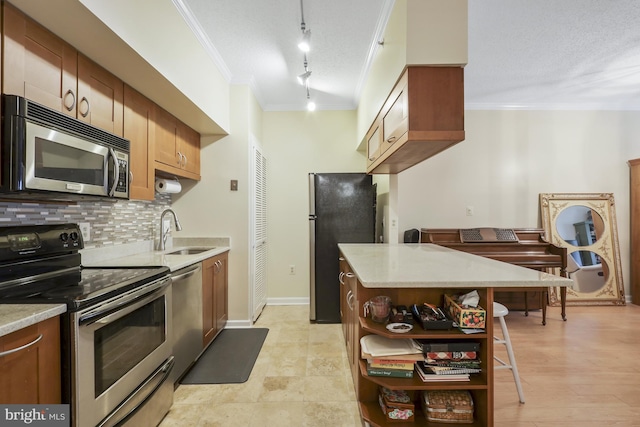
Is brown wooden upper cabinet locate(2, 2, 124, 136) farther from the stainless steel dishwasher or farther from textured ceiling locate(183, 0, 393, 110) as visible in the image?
the stainless steel dishwasher

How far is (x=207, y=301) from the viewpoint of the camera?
2.40 meters

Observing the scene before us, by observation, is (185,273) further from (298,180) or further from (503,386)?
(503,386)

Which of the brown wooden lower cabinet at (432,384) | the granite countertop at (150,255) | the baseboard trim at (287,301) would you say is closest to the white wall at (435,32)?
the brown wooden lower cabinet at (432,384)

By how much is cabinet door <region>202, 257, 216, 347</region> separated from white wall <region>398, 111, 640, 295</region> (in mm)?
2532

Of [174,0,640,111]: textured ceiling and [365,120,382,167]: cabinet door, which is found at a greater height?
[174,0,640,111]: textured ceiling

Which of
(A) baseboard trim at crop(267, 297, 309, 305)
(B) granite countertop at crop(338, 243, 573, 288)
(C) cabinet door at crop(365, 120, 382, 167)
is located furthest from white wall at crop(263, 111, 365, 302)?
(B) granite countertop at crop(338, 243, 573, 288)

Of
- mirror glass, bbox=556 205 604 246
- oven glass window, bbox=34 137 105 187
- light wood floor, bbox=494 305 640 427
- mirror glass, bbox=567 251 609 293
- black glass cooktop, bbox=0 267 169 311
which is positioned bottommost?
light wood floor, bbox=494 305 640 427

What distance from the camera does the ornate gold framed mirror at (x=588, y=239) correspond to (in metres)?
3.59

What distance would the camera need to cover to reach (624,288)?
364cm

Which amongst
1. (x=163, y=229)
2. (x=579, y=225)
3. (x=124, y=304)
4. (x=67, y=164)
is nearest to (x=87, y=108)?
(x=67, y=164)

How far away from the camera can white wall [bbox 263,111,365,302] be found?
12.1 feet

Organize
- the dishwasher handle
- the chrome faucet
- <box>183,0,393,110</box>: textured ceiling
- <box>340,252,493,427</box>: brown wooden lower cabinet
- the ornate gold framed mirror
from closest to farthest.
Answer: <box>340,252,493,427</box>: brown wooden lower cabinet
the dishwasher handle
<box>183,0,393,110</box>: textured ceiling
the chrome faucet
the ornate gold framed mirror

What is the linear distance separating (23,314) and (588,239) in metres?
5.26

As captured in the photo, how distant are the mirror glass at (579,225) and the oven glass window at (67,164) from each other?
480 cm
